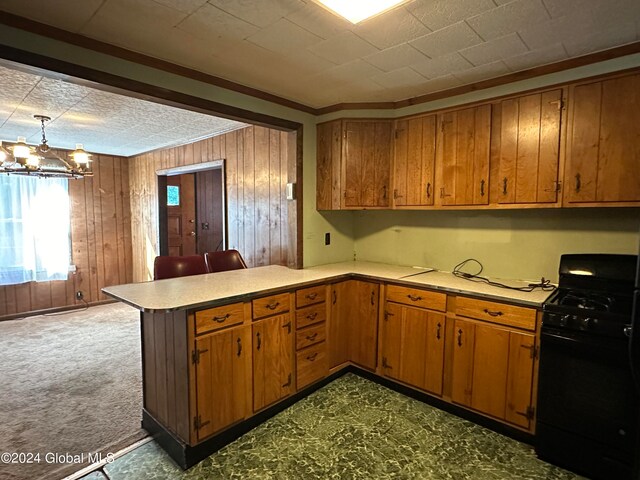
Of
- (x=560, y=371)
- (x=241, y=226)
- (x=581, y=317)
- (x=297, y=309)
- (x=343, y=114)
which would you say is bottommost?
(x=560, y=371)

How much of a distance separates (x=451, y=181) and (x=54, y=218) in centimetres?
571

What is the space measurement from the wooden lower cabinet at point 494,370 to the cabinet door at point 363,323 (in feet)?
2.29

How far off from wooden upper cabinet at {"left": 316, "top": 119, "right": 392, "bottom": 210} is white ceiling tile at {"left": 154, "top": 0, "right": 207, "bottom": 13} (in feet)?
5.65

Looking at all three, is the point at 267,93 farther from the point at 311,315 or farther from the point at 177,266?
the point at 311,315

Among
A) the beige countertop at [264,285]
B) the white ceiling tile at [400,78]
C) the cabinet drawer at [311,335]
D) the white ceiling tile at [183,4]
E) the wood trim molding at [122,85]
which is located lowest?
the cabinet drawer at [311,335]

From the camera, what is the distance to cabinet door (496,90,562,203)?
233 cm

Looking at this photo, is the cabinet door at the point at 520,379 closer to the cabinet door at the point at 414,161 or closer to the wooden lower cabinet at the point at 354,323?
the wooden lower cabinet at the point at 354,323

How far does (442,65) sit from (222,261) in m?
2.52

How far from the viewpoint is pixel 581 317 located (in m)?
1.87

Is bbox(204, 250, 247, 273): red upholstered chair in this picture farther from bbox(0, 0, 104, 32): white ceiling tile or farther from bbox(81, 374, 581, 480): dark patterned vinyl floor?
bbox(0, 0, 104, 32): white ceiling tile

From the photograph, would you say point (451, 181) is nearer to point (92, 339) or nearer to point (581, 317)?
point (581, 317)

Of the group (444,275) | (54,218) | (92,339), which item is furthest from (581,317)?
(54,218)

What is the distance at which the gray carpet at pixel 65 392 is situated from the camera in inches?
84.9

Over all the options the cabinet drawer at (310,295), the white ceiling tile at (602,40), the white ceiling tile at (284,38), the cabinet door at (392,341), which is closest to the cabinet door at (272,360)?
the cabinet drawer at (310,295)
